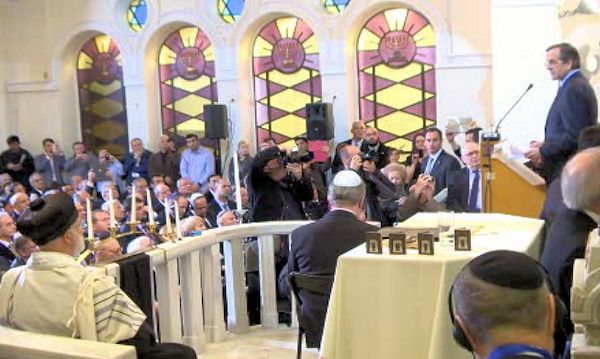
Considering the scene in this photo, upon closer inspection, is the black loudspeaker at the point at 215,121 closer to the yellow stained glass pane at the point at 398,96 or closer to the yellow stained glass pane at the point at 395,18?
the yellow stained glass pane at the point at 398,96

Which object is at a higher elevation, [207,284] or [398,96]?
[398,96]

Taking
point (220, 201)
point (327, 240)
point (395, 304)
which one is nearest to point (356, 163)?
point (220, 201)

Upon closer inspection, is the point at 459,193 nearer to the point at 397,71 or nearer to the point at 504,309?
the point at 504,309

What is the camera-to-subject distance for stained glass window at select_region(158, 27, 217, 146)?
14.1 metres

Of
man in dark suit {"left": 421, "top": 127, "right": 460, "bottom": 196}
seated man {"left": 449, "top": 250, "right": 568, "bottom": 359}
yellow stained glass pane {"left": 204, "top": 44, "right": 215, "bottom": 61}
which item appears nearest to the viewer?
seated man {"left": 449, "top": 250, "right": 568, "bottom": 359}

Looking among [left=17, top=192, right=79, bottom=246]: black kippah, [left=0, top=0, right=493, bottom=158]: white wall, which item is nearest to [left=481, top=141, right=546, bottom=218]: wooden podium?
[left=17, top=192, right=79, bottom=246]: black kippah

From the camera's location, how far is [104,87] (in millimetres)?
15117

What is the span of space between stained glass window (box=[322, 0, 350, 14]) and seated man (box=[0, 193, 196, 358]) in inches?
404

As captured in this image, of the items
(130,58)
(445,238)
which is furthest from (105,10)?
(445,238)

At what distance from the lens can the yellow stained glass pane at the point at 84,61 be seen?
49.7 ft

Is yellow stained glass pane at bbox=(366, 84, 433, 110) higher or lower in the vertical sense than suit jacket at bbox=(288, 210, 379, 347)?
higher

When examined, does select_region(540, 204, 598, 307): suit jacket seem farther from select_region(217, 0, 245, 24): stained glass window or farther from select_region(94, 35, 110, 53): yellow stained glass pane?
select_region(94, 35, 110, 53): yellow stained glass pane

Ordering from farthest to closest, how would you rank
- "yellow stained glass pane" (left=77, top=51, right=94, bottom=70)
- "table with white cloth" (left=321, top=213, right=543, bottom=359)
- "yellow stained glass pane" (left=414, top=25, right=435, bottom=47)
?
"yellow stained glass pane" (left=77, top=51, right=94, bottom=70)
"yellow stained glass pane" (left=414, top=25, right=435, bottom=47)
"table with white cloth" (left=321, top=213, right=543, bottom=359)

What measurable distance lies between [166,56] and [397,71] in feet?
13.8
